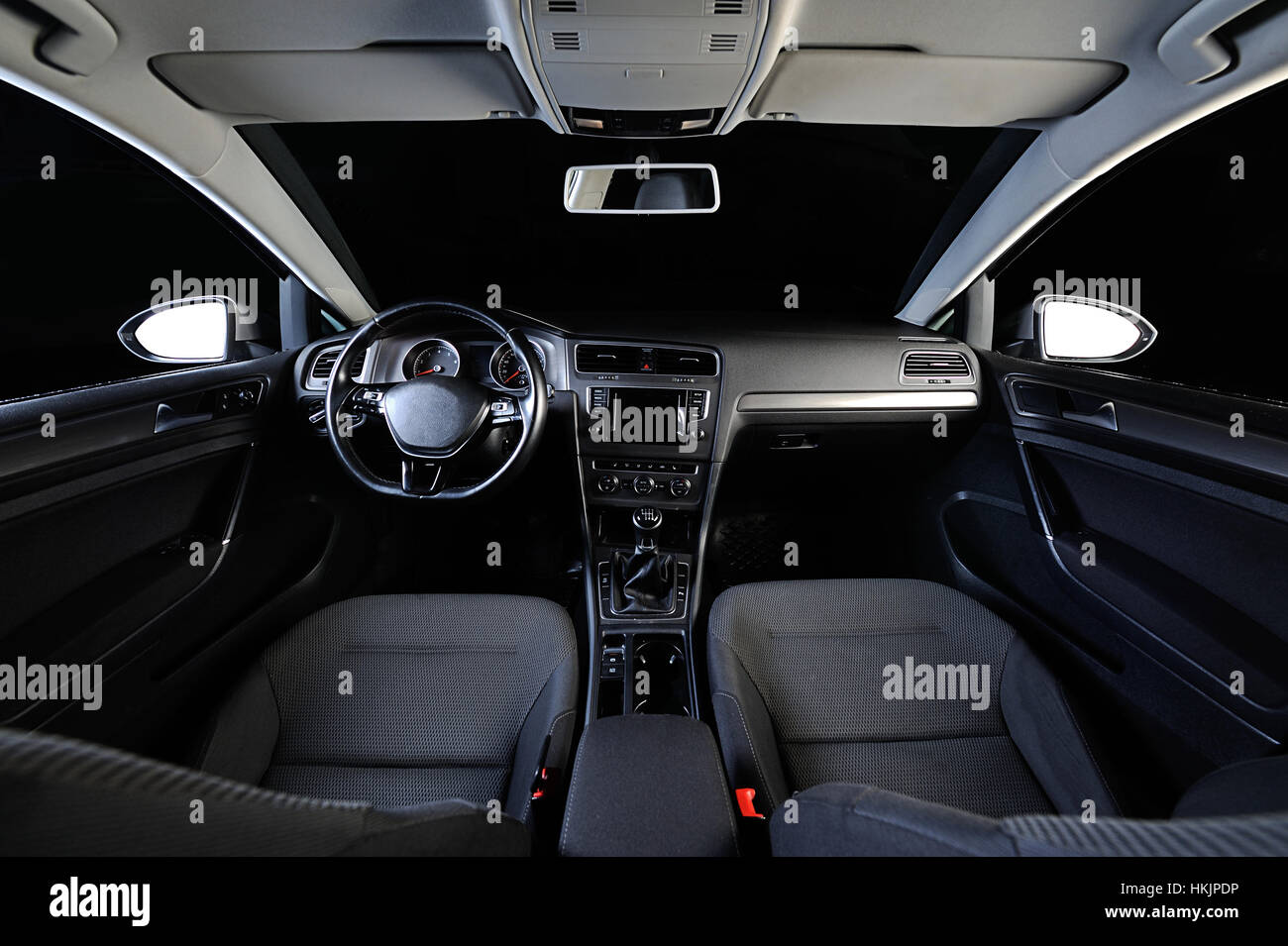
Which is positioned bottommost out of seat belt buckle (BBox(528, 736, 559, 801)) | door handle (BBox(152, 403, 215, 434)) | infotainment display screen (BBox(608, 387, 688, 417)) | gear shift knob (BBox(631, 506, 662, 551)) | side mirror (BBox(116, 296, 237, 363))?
seat belt buckle (BBox(528, 736, 559, 801))

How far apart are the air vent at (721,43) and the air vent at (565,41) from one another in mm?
284

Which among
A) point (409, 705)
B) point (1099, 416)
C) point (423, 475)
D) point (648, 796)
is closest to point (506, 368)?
point (423, 475)

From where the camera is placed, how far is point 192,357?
2.05 m

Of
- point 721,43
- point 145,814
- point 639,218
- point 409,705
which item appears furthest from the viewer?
point 639,218

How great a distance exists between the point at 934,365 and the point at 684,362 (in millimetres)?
912

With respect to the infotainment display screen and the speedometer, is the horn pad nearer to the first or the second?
the speedometer

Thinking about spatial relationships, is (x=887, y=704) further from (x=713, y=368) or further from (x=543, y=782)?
(x=713, y=368)

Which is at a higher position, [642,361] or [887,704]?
[642,361]

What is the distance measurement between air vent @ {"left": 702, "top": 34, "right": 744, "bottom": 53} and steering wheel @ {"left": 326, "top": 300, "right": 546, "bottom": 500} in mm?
898

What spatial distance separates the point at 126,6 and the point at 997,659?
2.59 m

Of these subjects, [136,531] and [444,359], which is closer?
[136,531]

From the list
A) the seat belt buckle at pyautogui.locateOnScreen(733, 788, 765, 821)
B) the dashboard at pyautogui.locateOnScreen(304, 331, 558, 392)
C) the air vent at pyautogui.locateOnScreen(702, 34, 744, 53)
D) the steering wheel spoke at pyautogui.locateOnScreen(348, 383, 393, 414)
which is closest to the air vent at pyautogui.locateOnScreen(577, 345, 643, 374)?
the dashboard at pyautogui.locateOnScreen(304, 331, 558, 392)

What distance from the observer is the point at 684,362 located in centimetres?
231

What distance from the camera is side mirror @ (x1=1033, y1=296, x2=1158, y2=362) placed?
6.20 feet
